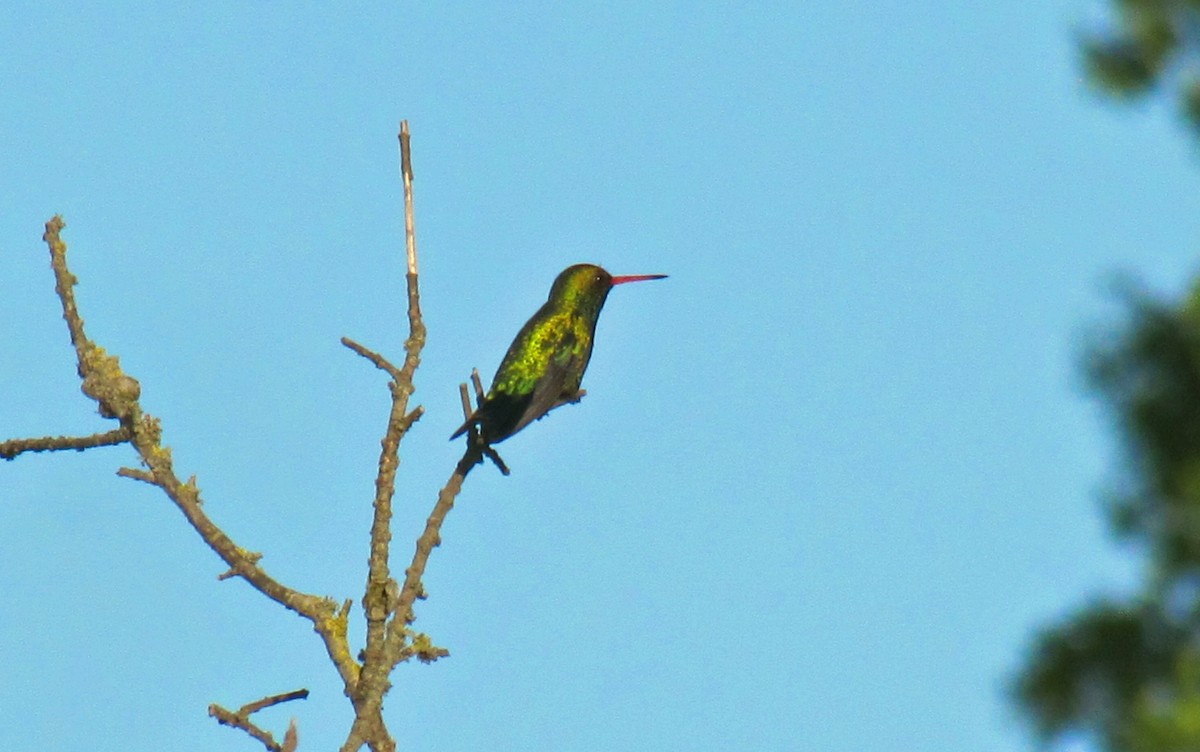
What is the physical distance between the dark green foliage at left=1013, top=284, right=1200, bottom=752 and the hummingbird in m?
5.71

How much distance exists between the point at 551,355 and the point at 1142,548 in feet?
25.2

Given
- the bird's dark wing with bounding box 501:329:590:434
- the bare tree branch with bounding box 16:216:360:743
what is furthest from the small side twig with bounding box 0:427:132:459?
the bird's dark wing with bounding box 501:329:590:434

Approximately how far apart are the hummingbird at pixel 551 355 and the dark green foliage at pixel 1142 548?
5711 mm

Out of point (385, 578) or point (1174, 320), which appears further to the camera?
point (385, 578)

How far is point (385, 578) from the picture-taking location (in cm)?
577

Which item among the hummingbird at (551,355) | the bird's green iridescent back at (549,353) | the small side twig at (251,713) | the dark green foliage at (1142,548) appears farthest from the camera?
the bird's green iridescent back at (549,353)

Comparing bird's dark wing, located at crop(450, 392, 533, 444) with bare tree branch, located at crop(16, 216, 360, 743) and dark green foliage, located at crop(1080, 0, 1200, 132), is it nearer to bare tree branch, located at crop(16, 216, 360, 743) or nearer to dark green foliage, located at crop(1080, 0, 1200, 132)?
bare tree branch, located at crop(16, 216, 360, 743)

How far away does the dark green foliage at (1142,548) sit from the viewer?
7.23 feet

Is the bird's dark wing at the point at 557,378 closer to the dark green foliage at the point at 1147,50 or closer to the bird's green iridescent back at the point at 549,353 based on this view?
the bird's green iridescent back at the point at 549,353

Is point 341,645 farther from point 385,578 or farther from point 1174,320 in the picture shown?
point 1174,320

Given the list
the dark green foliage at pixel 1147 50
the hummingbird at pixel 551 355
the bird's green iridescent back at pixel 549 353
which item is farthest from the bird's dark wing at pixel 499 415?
the dark green foliage at pixel 1147 50

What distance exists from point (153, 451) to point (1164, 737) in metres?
4.86

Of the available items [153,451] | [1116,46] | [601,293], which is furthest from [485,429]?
[1116,46]

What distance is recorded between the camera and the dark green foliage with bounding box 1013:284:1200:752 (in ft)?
7.23
